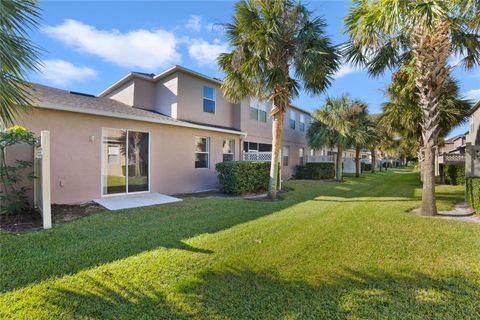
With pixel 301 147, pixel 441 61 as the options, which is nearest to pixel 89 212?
pixel 441 61

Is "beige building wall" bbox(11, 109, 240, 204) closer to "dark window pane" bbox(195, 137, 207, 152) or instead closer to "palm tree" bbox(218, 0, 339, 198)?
"dark window pane" bbox(195, 137, 207, 152)

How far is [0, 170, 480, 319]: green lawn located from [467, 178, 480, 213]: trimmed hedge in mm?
1661

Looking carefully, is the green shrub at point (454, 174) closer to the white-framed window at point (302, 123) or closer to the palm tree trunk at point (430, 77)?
the palm tree trunk at point (430, 77)

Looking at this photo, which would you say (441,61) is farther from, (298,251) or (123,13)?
(123,13)

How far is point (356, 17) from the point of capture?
288 inches

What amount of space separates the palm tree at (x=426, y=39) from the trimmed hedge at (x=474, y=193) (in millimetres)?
1312

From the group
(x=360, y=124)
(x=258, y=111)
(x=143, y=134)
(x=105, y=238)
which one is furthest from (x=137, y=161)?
(x=360, y=124)

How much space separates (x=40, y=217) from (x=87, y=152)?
2611 millimetres

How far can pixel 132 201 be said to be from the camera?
8664 millimetres

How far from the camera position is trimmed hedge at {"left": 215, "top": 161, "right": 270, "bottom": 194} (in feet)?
35.6

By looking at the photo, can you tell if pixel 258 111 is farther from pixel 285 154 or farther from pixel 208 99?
pixel 285 154

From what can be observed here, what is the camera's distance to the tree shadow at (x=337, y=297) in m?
2.69

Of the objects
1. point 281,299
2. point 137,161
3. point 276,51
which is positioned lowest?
point 281,299

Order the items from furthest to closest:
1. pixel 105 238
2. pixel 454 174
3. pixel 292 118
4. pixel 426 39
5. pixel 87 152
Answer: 1. pixel 292 118
2. pixel 454 174
3. pixel 87 152
4. pixel 426 39
5. pixel 105 238
